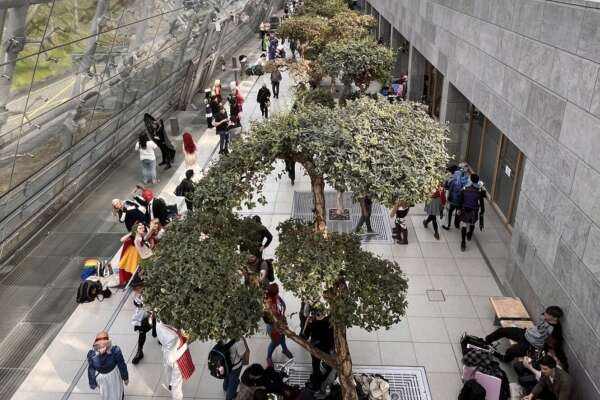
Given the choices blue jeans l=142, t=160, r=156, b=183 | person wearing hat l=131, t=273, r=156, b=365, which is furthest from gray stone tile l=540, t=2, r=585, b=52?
blue jeans l=142, t=160, r=156, b=183

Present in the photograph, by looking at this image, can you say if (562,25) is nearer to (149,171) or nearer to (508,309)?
(508,309)

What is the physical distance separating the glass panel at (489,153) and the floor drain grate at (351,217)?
284 cm

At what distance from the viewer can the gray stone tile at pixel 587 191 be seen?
20.0 ft

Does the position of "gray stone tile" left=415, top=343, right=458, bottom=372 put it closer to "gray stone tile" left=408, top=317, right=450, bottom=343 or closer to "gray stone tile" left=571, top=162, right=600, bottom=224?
"gray stone tile" left=408, top=317, right=450, bottom=343

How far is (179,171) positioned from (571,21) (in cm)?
1072

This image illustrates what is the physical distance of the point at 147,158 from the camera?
13.2 m

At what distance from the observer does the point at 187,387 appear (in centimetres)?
728

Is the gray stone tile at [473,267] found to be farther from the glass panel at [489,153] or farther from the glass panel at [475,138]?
the glass panel at [475,138]

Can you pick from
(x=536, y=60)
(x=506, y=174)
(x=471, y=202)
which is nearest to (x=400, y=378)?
(x=471, y=202)

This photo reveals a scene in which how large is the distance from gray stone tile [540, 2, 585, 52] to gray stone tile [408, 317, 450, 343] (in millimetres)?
4622

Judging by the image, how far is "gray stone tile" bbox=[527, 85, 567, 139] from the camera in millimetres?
7041

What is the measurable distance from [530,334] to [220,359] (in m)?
4.33

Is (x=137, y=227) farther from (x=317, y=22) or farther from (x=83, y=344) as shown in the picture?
(x=317, y=22)

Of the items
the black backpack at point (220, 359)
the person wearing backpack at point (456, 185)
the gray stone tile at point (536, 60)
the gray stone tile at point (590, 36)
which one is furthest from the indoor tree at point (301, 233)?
the person wearing backpack at point (456, 185)
